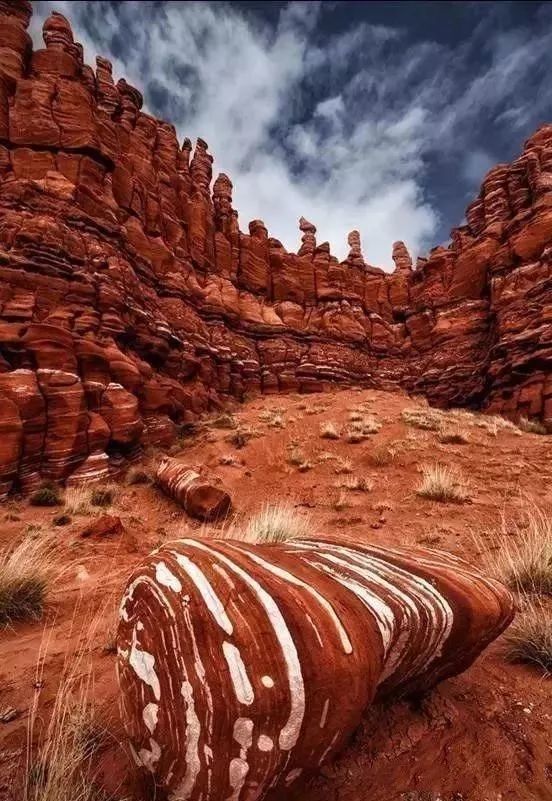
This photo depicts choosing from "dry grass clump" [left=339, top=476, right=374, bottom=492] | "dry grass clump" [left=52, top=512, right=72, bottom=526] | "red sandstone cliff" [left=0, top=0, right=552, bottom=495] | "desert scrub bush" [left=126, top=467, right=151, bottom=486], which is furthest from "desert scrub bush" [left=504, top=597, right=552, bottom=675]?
"red sandstone cliff" [left=0, top=0, right=552, bottom=495]

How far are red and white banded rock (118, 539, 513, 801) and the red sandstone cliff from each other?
948 cm

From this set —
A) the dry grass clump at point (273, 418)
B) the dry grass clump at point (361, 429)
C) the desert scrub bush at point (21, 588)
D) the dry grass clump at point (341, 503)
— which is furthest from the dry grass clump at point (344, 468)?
the desert scrub bush at point (21, 588)

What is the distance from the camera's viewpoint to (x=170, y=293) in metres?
20.5

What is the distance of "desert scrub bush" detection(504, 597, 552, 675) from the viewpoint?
2391 millimetres

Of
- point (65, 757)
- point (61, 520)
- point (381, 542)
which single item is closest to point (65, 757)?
point (65, 757)

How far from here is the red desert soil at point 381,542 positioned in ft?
5.62

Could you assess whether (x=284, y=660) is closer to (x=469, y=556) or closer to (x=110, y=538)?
(x=469, y=556)

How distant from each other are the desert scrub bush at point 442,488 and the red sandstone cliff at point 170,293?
30.6ft

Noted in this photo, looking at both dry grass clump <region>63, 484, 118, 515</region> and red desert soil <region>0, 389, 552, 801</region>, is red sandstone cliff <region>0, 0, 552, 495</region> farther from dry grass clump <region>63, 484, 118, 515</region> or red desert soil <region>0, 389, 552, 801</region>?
red desert soil <region>0, 389, 552, 801</region>

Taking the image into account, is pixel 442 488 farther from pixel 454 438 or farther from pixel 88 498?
pixel 88 498

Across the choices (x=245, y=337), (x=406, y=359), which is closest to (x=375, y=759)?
(x=245, y=337)

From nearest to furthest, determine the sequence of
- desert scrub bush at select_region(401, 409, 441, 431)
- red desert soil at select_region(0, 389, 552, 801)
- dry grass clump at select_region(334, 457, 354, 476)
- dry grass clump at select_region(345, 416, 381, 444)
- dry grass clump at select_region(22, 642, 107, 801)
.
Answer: dry grass clump at select_region(22, 642, 107, 801), red desert soil at select_region(0, 389, 552, 801), dry grass clump at select_region(334, 457, 354, 476), dry grass clump at select_region(345, 416, 381, 444), desert scrub bush at select_region(401, 409, 441, 431)

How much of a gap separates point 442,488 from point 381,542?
2.40 meters

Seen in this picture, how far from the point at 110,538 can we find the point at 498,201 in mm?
35213
